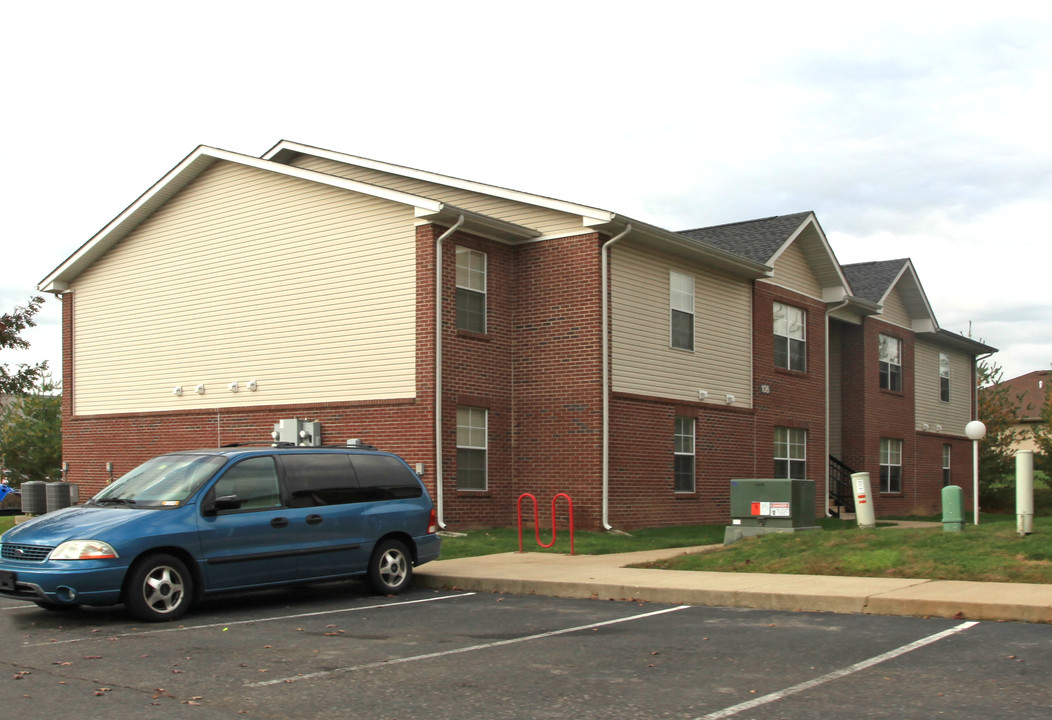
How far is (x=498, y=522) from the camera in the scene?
67.3 ft

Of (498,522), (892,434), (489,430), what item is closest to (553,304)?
(489,430)

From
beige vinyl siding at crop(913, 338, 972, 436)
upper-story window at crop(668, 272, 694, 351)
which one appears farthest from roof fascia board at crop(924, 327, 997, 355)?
upper-story window at crop(668, 272, 694, 351)

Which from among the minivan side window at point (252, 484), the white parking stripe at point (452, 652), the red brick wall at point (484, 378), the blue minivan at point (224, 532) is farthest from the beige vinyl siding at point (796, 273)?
the minivan side window at point (252, 484)

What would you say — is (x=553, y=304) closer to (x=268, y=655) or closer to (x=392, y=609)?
(x=392, y=609)

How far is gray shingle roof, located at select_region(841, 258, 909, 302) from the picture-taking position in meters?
31.1

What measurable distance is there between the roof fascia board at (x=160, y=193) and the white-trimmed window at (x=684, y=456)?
7.85m

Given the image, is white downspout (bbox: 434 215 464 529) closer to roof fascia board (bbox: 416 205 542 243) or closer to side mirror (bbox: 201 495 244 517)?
roof fascia board (bbox: 416 205 542 243)

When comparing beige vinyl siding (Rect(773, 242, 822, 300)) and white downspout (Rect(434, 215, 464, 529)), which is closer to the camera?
white downspout (Rect(434, 215, 464, 529))

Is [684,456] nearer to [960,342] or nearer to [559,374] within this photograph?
[559,374]

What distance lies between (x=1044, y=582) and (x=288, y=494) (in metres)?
7.95

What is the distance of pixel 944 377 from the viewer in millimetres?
35969

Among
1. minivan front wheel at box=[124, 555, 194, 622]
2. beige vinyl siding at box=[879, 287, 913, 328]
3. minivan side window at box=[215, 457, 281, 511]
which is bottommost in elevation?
minivan front wheel at box=[124, 555, 194, 622]

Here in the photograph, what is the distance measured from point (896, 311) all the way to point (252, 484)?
25306mm

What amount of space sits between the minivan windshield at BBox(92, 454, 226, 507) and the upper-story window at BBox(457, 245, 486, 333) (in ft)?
29.6
